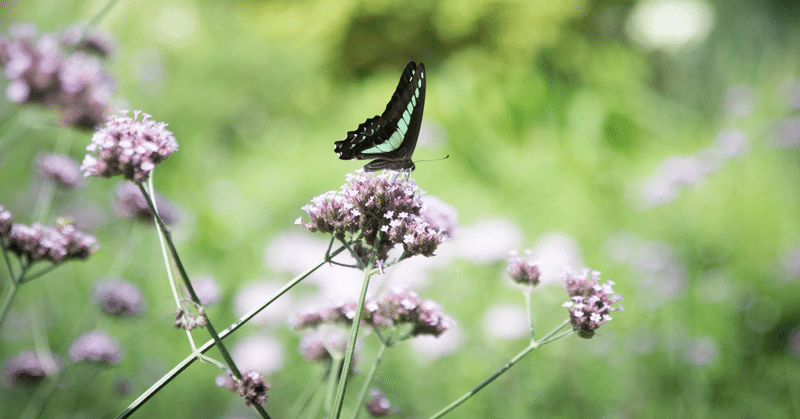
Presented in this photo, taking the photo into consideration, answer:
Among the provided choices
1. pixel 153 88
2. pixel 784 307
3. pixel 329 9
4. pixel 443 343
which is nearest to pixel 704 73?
pixel 784 307

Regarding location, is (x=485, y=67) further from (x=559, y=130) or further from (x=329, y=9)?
(x=329, y=9)

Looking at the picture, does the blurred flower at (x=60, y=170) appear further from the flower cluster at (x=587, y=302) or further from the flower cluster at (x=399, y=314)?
the flower cluster at (x=587, y=302)

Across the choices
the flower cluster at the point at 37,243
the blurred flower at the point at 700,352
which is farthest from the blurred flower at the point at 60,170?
the blurred flower at the point at 700,352

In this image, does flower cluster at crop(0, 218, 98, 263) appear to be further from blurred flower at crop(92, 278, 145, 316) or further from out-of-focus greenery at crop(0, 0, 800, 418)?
blurred flower at crop(92, 278, 145, 316)

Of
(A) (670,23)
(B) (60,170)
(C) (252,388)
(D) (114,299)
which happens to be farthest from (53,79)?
(A) (670,23)

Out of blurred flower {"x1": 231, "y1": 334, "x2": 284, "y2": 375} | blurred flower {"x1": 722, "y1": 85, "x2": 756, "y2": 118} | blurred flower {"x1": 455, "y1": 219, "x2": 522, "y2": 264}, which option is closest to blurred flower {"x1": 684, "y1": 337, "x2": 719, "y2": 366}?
blurred flower {"x1": 455, "y1": 219, "x2": 522, "y2": 264}

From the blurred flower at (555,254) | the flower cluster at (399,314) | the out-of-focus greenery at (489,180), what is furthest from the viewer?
the blurred flower at (555,254)

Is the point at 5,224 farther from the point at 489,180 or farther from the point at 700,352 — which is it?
the point at 489,180
